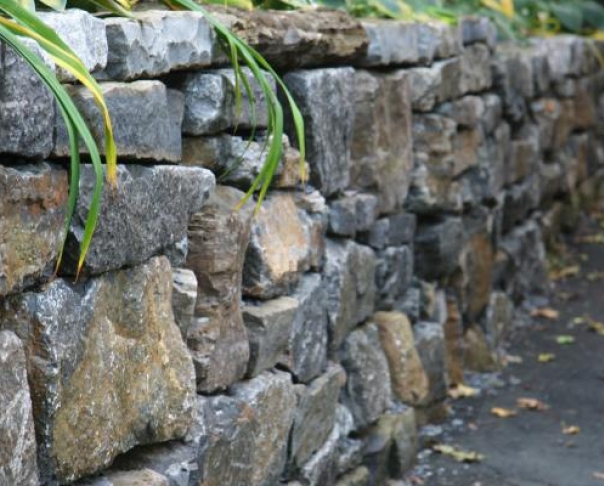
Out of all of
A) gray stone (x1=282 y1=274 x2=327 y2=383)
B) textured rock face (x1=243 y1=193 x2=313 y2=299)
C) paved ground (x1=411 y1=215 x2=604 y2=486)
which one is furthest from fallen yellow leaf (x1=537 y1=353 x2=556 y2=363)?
textured rock face (x1=243 y1=193 x2=313 y2=299)

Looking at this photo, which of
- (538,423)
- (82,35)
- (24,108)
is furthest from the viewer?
(538,423)

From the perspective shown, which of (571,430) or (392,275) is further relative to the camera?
(571,430)

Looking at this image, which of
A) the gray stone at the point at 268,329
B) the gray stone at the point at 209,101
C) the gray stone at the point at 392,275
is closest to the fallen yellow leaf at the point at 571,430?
the gray stone at the point at 392,275

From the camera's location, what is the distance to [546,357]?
5.50 meters

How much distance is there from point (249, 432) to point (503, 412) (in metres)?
2.08

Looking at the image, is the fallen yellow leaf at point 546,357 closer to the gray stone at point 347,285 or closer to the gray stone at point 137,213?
the gray stone at point 347,285

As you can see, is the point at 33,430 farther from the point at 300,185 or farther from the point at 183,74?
the point at 300,185

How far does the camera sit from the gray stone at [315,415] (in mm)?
3291

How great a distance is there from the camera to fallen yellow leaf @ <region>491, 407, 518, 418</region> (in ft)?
15.7

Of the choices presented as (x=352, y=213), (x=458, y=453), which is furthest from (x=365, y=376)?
(x=458, y=453)

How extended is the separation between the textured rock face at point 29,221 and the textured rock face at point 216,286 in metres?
0.65

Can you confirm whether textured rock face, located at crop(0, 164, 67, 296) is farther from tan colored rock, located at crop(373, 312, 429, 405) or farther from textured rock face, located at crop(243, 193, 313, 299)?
tan colored rock, located at crop(373, 312, 429, 405)

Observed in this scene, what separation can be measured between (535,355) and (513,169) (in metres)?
1.08

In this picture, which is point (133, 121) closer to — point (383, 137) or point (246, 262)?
point (246, 262)
